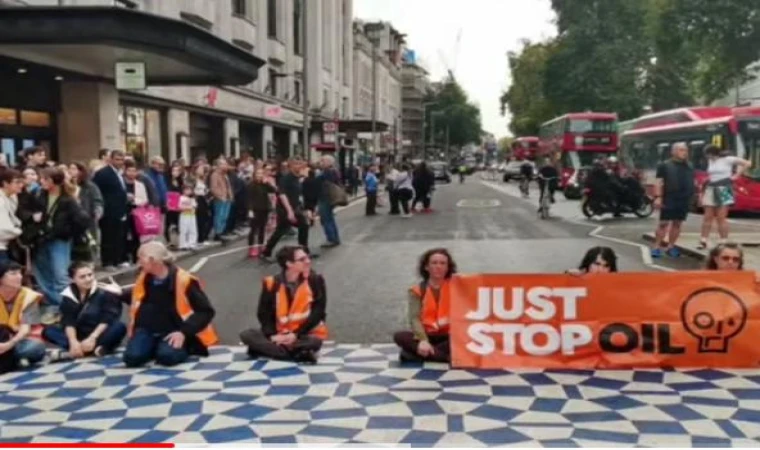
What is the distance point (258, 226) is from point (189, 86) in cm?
1185

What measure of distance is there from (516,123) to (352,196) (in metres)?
56.0

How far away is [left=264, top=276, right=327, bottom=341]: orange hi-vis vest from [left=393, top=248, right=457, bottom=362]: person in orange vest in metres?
0.85

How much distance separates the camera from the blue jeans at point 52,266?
10.1 meters

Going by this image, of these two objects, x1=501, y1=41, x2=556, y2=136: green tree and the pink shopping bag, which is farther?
x1=501, y1=41, x2=556, y2=136: green tree

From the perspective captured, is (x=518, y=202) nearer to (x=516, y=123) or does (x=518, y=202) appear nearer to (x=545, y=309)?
(x=545, y=309)

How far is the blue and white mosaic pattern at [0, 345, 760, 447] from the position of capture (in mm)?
5355

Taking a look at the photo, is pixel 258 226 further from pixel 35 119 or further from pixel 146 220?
pixel 35 119

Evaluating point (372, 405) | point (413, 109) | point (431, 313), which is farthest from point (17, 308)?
point (413, 109)

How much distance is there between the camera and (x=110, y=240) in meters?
12.9

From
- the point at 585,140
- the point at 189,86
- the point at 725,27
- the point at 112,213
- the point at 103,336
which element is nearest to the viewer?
the point at 103,336

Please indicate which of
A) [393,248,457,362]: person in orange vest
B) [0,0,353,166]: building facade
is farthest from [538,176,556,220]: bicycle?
[393,248,457,362]: person in orange vest

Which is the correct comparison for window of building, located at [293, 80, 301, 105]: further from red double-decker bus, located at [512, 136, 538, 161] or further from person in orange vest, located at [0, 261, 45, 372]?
person in orange vest, located at [0, 261, 45, 372]

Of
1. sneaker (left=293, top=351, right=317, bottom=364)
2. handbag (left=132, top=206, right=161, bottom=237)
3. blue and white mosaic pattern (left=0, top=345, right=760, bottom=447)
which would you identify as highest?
handbag (left=132, top=206, right=161, bottom=237)

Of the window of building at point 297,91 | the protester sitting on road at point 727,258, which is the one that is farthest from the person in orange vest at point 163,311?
the window of building at point 297,91
